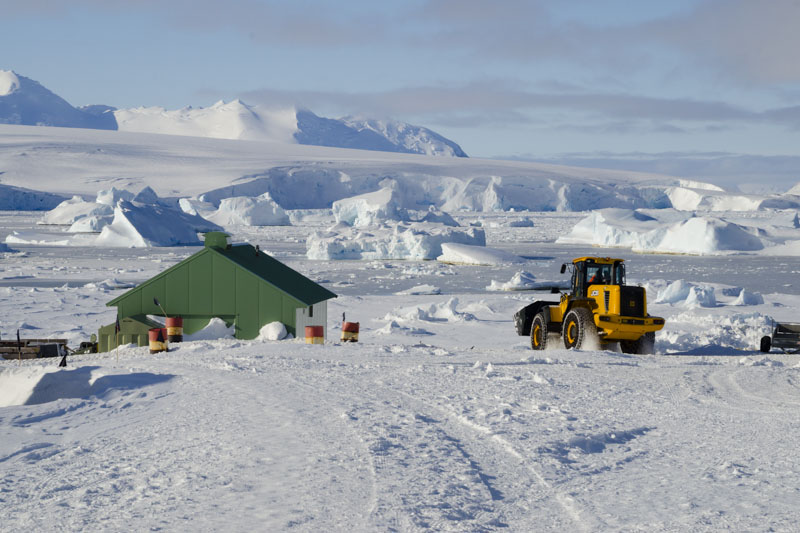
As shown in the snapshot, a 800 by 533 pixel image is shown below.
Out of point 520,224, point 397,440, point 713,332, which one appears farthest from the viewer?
point 520,224

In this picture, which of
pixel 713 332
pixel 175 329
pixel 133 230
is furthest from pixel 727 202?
pixel 175 329

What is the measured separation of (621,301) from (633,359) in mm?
1062

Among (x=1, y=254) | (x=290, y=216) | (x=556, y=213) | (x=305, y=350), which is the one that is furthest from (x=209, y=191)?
(x=305, y=350)

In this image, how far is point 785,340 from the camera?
15.0 metres

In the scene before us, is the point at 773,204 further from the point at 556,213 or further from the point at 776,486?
the point at 776,486

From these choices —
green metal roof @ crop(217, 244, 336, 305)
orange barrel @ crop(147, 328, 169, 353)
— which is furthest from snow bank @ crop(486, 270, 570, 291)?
orange barrel @ crop(147, 328, 169, 353)

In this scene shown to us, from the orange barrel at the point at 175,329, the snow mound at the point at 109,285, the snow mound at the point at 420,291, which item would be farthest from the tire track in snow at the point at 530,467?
the snow mound at the point at 109,285

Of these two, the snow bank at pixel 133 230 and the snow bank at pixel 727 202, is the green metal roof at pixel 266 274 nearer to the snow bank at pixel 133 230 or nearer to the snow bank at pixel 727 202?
the snow bank at pixel 133 230

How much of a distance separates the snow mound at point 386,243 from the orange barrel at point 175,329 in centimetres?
3667

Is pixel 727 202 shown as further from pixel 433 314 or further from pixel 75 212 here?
pixel 433 314

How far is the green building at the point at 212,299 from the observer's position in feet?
53.5

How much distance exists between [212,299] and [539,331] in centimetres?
616

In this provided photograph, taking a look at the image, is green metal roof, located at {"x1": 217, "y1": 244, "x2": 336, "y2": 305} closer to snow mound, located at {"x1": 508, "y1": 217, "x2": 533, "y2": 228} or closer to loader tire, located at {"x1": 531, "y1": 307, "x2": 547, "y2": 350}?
loader tire, located at {"x1": 531, "y1": 307, "x2": 547, "y2": 350}

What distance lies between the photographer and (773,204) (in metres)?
121
